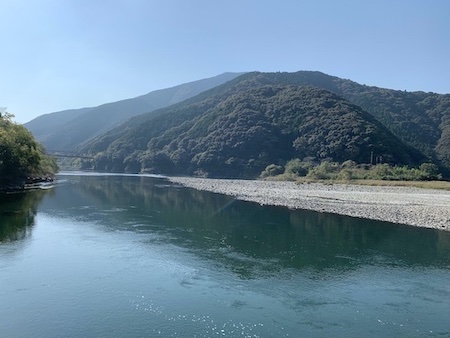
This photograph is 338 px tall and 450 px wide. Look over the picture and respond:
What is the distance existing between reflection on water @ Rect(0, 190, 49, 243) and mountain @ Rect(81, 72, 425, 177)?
69.1 m

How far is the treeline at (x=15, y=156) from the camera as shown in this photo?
43.0 meters

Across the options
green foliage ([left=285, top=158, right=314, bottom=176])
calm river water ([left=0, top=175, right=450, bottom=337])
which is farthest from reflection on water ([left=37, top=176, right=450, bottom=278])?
green foliage ([left=285, top=158, right=314, bottom=176])

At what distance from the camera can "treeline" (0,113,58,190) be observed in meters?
43.0

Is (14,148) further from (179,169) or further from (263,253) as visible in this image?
(179,169)

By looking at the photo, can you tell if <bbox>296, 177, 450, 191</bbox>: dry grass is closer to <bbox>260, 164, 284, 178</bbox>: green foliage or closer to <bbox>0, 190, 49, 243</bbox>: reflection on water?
<bbox>260, 164, 284, 178</bbox>: green foliage

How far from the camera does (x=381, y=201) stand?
40.2 metres

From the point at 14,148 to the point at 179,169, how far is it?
252 feet

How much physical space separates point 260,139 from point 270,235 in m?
86.8

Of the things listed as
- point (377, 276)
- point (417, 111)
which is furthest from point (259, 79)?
point (377, 276)

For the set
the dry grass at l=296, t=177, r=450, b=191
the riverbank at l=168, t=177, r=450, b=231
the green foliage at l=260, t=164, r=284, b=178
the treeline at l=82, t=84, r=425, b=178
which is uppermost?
the treeline at l=82, t=84, r=425, b=178

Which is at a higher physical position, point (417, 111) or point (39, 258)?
point (417, 111)

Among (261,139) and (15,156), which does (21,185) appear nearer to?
(15,156)

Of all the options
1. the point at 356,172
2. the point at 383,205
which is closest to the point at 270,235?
the point at 383,205

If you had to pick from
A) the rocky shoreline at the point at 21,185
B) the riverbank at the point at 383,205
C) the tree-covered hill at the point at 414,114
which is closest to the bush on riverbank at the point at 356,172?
the riverbank at the point at 383,205
